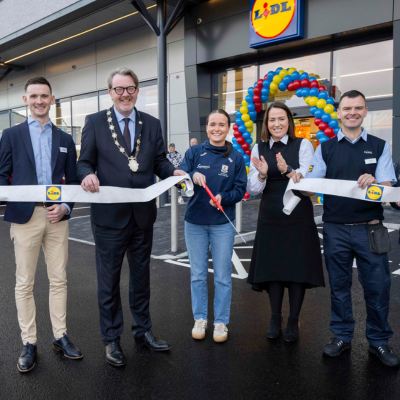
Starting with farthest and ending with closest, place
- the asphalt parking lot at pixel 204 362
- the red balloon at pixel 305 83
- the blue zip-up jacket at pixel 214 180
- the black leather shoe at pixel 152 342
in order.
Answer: the red balloon at pixel 305 83, the blue zip-up jacket at pixel 214 180, the black leather shoe at pixel 152 342, the asphalt parking lot at pixel 204 362

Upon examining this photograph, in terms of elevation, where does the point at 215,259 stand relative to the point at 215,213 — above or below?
below

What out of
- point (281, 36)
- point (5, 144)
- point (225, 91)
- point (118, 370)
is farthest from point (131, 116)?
point (225, 91)

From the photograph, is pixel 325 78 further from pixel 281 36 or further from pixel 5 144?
pixel 5 144

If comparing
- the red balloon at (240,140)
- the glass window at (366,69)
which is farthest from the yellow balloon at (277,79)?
the glass window at (366,69)

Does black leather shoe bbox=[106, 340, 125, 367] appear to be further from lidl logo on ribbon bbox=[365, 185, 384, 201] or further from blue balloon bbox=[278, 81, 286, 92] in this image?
blue balloon bbox=[278, 81, 286, 92]

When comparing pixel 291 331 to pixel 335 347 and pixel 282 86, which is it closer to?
pixel 335 347

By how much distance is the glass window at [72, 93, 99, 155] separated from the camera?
18172 millimetres

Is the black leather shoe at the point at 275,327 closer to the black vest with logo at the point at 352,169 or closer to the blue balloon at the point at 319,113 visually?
the black vest with logo at the point at 352,169

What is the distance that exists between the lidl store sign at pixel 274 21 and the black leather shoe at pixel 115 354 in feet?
34.2

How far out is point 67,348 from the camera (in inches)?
129

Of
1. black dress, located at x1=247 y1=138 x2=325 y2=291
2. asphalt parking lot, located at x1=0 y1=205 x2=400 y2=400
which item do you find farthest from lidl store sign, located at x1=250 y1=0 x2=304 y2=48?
black dress, located at x1=247 y1=138 x2=325 y2=291

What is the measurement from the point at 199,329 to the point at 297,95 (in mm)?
6982

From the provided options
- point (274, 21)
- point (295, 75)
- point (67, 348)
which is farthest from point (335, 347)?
point (274, 21)

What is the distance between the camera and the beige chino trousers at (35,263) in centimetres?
312
